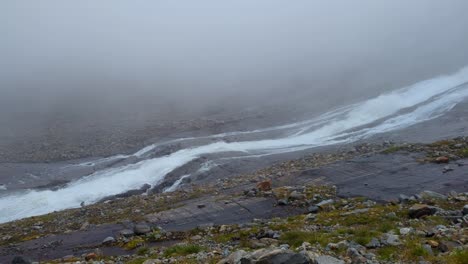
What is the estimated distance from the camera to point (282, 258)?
10.6 metres

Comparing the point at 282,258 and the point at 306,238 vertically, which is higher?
the point at 282,258

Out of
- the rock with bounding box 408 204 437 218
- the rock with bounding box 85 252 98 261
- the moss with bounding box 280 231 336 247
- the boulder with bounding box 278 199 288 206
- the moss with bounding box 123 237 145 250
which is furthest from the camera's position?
the boulder with bounding box 278 199 288 206

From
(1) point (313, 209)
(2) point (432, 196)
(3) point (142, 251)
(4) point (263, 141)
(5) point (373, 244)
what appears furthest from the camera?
(4) point (263, 141)

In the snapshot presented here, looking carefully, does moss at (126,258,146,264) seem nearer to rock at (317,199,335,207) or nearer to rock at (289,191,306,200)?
rock at (317,199,335,207)

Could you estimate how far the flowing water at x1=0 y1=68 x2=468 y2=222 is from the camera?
3847 centimetres

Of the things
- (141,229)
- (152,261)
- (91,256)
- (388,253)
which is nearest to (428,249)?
(388,253)

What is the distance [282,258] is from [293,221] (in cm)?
859

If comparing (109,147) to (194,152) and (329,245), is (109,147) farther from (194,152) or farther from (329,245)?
(329,245)

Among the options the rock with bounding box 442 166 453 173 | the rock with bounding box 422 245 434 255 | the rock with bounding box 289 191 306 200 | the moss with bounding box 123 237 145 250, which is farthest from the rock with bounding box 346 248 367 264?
the rock with bounding box 442 166 453 173

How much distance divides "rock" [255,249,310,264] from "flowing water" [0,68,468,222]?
1124 inches

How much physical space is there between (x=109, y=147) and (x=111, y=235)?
35550mm

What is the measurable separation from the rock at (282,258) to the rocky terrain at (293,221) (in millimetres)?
28

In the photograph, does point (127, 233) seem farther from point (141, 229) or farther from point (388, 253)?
point (388, 253)

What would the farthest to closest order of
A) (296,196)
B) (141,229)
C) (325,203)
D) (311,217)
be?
(296,196), (325,203), (141,229), (311,217)
